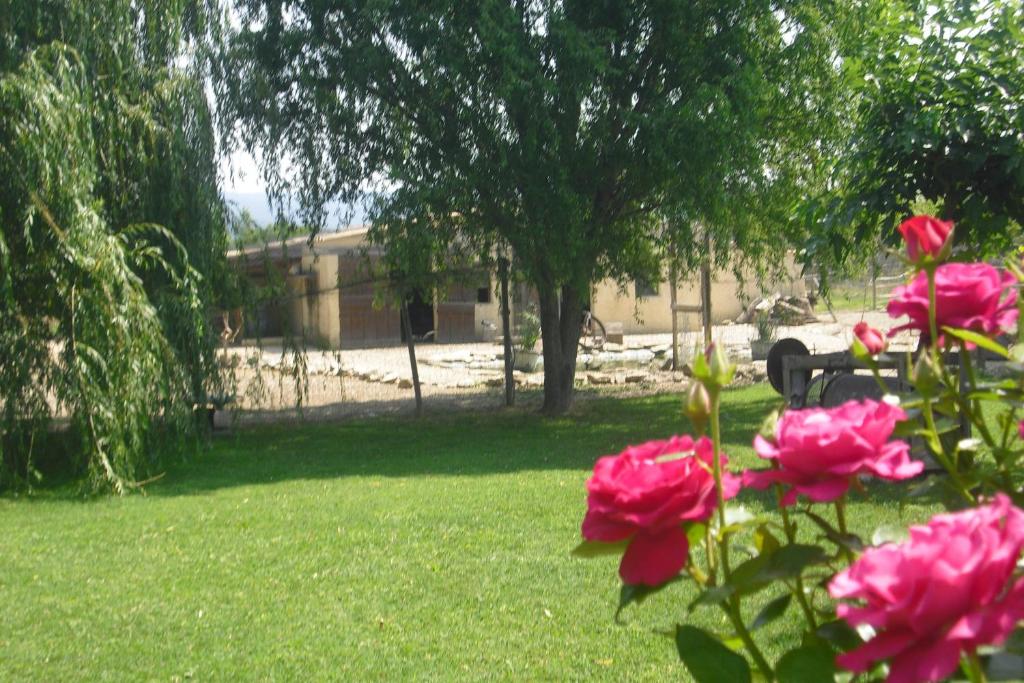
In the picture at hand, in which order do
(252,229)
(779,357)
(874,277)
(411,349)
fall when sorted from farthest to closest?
(411,349) → (874,277) → (252,229) → (779,357)

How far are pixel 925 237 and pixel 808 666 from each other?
656 millimetres

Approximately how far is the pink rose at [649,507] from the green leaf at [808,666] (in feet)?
0.69

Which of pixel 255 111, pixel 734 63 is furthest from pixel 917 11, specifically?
pixel 255 111

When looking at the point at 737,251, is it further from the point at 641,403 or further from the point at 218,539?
the point at 218,539

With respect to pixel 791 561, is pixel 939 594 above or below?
above

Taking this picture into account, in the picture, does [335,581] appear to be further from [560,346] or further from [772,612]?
[560,346]

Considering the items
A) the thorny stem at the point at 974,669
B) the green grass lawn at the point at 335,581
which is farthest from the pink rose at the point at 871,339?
the green grass lawn at the point at 335,581

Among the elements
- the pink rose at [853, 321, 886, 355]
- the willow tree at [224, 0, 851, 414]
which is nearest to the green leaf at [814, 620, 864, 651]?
the pink rose at [853, 321, 886, 355]

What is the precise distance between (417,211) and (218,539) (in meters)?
6.07

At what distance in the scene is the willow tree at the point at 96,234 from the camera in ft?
30.1

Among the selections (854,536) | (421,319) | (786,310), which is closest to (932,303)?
(854,536)

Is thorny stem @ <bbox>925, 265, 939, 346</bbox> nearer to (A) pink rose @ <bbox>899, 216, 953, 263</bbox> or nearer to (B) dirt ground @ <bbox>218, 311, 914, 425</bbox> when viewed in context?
(A) pink rose @ <bbox>899, 216, 953, 263</bbox>

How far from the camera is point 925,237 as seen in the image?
5.41 feet

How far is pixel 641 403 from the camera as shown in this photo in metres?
16.1
